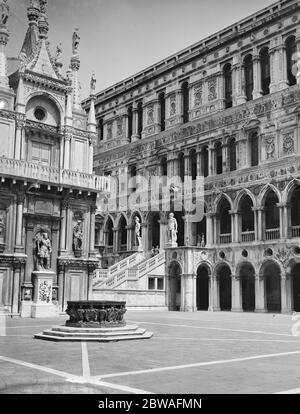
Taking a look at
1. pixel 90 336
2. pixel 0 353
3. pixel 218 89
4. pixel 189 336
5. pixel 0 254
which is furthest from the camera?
pixel 218 89

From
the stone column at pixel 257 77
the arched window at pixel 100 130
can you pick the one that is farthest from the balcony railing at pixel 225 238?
the arched window at pixel 100 130

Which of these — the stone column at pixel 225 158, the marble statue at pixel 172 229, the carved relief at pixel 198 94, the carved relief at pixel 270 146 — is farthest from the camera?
the carved relief at pixel 198 94

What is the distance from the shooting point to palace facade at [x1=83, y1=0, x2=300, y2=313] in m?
36.6

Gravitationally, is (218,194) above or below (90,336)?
above

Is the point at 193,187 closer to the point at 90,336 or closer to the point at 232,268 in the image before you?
the point at 232,268

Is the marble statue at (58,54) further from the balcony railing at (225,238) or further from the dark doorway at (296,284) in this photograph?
the dark doorway at (296,284)

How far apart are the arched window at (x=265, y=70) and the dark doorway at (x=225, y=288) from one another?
43.7 ft

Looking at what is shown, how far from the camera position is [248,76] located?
4097 cm

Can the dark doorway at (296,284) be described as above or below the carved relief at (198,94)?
below

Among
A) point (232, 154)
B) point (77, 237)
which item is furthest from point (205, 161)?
point (77, 237)

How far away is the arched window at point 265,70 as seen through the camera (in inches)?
1560
